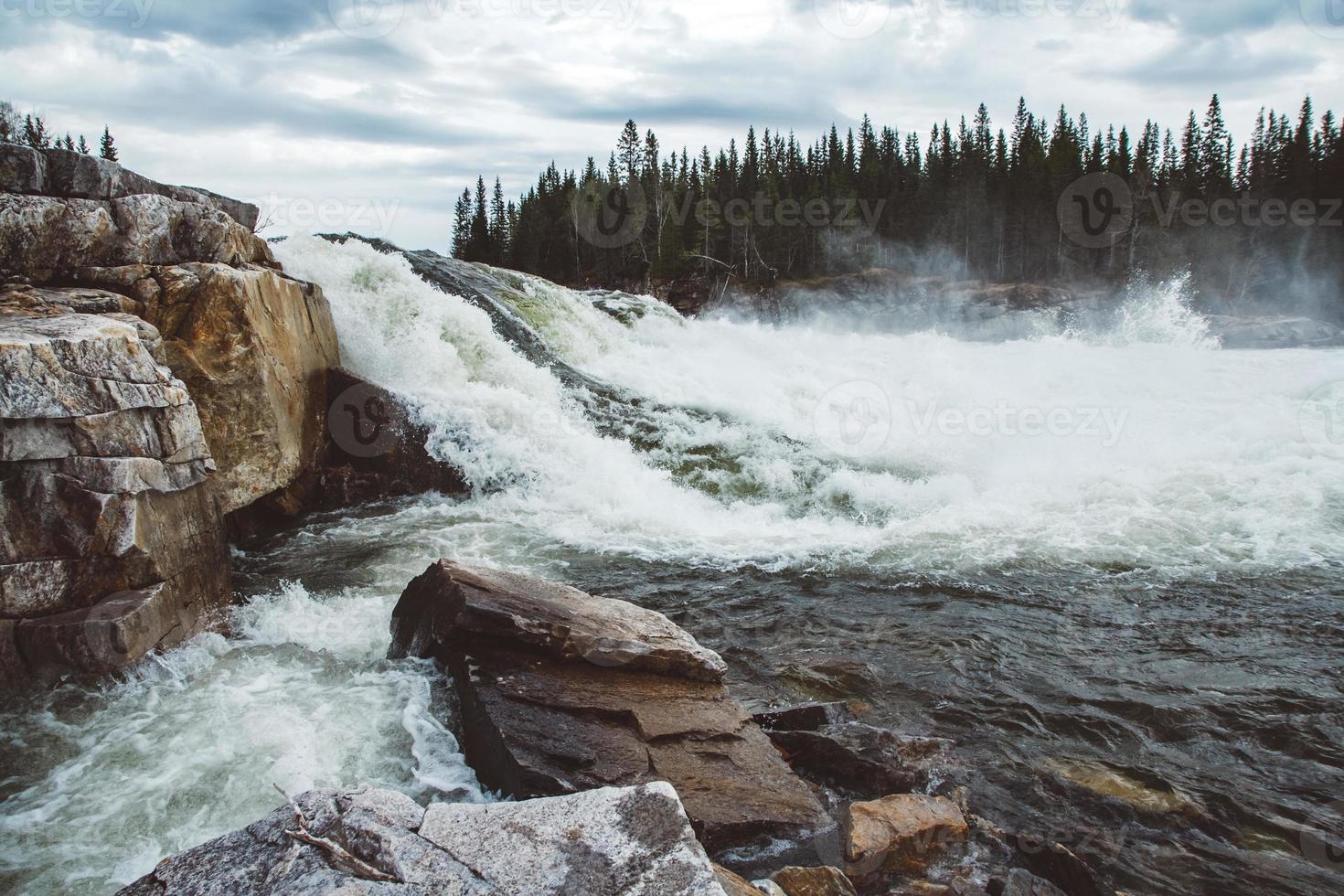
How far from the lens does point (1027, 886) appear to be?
13.3 ft

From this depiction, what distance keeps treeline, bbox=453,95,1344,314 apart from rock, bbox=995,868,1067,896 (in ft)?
179

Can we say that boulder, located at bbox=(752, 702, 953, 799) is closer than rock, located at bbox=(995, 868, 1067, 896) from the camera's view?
No

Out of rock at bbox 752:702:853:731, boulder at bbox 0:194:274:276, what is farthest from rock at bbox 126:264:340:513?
rock at bbox 752:702:853:731

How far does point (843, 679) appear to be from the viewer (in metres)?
6.47

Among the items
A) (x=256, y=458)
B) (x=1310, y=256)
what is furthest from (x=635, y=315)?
(x=1310, y=256)

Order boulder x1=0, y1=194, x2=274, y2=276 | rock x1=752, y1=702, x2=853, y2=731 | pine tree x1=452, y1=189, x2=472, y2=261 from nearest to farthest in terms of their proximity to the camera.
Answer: rock x1=752, y1=702, x2=853, y2=731, boulder x1=0, y1=194, x2=274, y2=276, pine tree x1=452, y1=189, x2=472, y2=261

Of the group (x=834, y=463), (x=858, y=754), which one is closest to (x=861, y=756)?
(x=858, y=754)

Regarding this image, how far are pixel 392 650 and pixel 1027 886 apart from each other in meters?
5.17

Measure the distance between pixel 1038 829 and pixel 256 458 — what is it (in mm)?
9039

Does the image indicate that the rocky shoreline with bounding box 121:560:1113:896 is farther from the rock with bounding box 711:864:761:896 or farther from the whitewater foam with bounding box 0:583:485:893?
the whitewater foam with bounding box 0:583:485:893

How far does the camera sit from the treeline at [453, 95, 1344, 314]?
2016 inches

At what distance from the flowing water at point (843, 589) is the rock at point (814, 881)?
1448 millimetres

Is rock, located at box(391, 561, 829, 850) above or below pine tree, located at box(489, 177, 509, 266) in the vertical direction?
below

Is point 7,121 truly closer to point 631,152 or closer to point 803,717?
point 803,717
